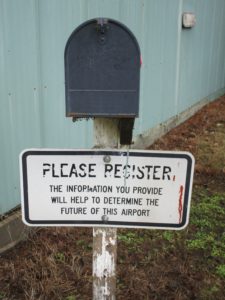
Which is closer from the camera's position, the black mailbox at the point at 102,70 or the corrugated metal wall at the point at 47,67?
the black mailbox at the point at 102,70

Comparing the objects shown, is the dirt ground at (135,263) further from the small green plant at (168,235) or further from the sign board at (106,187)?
the sign board at (106,187)

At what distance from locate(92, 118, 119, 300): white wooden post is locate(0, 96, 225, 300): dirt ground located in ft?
3.43

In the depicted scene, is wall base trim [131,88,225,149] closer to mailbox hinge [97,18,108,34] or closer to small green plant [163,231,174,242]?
small green plant [163,231,174,242]

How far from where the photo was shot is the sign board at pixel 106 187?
1.37 metres

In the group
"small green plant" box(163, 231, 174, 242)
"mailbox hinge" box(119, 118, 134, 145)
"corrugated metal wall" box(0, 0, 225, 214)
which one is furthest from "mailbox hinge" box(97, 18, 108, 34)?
"small green plant" box(163, 231, 174, 242)

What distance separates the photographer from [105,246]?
151 centimetres

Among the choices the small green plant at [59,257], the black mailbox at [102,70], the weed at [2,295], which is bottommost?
the weed at [2,295]

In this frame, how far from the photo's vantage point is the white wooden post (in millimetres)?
1378

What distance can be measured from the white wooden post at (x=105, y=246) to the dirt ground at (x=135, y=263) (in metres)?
1.04

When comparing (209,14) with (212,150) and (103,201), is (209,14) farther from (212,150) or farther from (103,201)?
(103,201)

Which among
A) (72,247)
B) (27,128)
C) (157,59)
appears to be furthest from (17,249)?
(157,59)

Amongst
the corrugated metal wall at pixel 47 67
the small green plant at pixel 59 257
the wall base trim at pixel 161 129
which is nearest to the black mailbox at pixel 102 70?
the corrugated metal wall at pixel 47 67

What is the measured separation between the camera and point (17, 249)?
2.98 meters

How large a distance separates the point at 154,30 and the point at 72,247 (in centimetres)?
295
